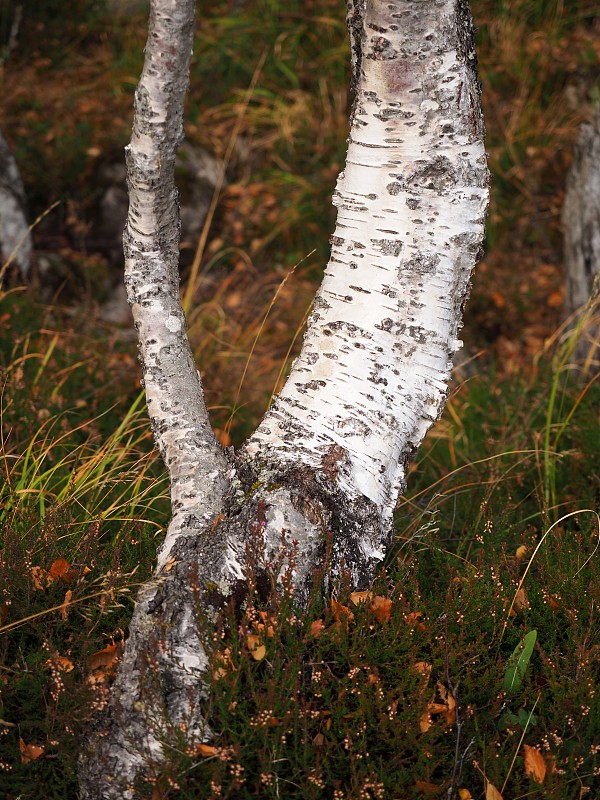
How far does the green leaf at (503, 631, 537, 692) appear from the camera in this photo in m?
1.91

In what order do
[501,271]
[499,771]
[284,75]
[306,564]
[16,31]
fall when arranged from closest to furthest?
1. [499,771]
2. [306,564]
3. [501,271]
4. [16,31]
5. [284,75]

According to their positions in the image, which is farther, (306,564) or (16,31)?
(16,31)

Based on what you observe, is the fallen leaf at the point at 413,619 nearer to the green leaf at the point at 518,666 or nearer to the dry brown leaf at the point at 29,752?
the green leaf at the point at 518,666

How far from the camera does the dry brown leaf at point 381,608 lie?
6.40 feet

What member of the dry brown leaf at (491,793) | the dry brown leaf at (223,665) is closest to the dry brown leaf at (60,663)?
the dry brown leaf at (223,665)

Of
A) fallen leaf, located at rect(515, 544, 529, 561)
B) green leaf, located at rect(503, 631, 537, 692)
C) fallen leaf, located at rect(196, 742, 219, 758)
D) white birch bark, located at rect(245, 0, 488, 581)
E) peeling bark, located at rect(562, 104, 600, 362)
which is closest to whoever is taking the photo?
fallen leaf, located at rect(196, 742, 219, 758)

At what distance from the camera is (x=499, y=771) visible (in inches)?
67.2

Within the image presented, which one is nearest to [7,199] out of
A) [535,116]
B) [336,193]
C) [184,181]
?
[184,181]

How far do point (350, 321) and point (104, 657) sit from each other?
119 centimetres

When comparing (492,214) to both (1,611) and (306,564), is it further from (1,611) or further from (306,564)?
(1,611)

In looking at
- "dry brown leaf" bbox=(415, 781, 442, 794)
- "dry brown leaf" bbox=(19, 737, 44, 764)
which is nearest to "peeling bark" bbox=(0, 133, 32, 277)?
"dry brown leaf" bbox=(19, 737, 44, 764)

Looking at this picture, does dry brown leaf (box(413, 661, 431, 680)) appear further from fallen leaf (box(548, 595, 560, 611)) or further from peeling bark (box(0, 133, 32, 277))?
peeling bark (box(0, 133, 32, 277))

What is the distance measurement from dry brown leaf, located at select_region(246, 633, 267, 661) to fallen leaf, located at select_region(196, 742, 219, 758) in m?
0.22

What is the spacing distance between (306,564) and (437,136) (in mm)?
1275
